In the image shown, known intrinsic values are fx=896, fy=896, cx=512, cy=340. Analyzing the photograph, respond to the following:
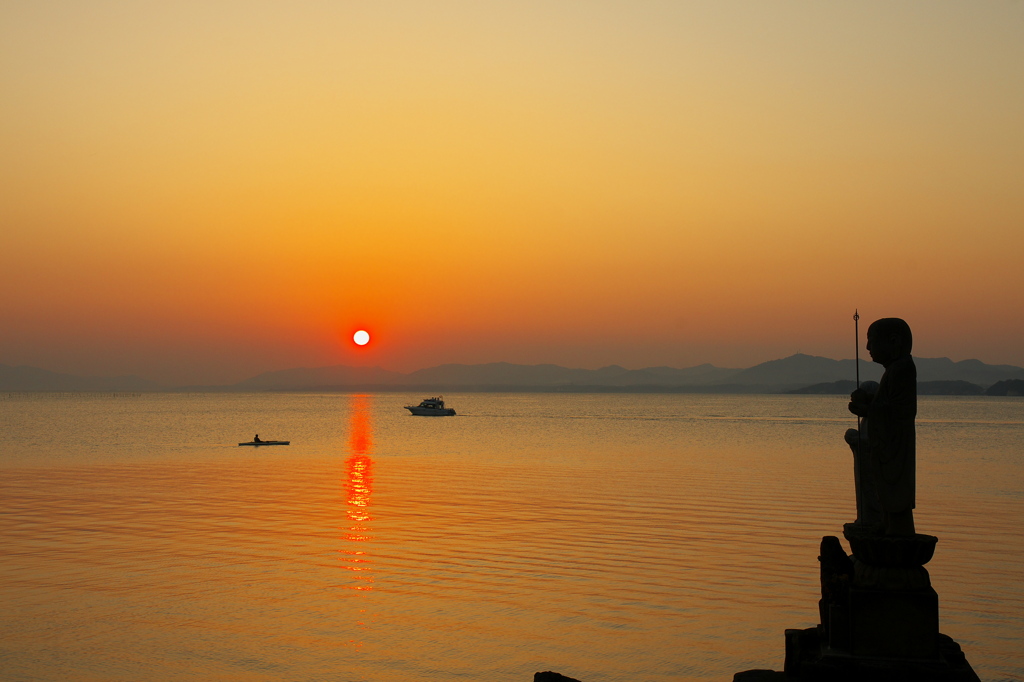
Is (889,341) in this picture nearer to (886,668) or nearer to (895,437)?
(895,437)

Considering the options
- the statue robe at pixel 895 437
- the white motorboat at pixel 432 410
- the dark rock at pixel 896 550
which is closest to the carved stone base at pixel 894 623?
the dark rock at pixel 896 550

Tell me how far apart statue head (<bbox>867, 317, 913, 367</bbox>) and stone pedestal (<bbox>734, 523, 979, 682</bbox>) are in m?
1.58

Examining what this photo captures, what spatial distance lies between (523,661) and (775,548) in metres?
9.66

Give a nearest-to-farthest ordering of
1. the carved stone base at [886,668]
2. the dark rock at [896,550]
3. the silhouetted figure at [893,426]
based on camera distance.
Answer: the carved stone base at [886,668]
the dark rock at [896,550]
the silhouetted figure at [893,426]

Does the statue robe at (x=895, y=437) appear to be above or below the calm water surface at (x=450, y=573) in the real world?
above

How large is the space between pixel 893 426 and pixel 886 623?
1679 mm

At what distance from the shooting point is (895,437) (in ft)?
25.7

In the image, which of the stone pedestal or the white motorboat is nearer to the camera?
the stone pedestal

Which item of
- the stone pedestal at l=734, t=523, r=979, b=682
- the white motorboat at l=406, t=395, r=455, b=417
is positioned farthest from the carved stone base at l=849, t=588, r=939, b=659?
the white motorboat at l=406, t=395, r=455, b=417

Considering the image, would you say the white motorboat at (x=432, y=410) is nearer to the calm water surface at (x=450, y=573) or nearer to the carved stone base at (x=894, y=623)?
the calm water surface at (x=450, y=573)

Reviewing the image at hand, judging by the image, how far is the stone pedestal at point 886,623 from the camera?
753 centimetres

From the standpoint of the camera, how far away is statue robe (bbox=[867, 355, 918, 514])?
7.79m

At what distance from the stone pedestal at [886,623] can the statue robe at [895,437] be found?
385mm

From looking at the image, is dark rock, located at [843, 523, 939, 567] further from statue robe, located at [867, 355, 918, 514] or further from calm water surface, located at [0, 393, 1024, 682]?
calm water surface, located at [0, 393, 1024, 682]
